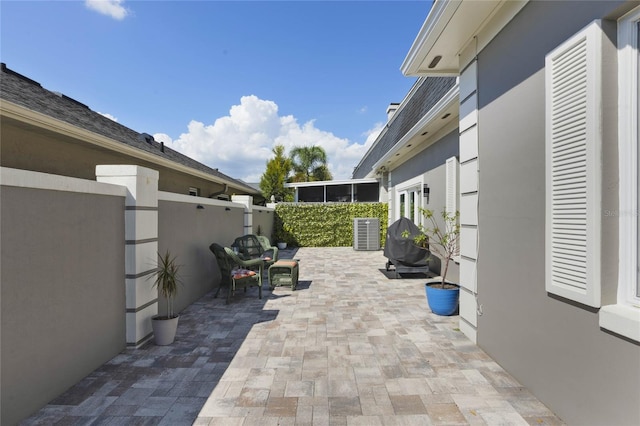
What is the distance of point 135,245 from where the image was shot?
153 inches

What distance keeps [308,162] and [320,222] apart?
14.4m

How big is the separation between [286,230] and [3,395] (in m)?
13.4

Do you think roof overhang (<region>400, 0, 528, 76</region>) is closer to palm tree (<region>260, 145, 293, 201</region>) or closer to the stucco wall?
the stucco wall

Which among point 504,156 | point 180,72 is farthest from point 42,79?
point 504,156

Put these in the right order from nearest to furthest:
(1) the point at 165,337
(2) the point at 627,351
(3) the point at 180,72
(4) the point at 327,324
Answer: (2) the point at 627,351 < (1) the point at 165,337 < (4) the point at 327,324 < (3) the point at 180,72

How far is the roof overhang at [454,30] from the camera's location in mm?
3379

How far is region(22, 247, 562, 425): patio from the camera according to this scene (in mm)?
2578

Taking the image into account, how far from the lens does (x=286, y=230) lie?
51.4ft

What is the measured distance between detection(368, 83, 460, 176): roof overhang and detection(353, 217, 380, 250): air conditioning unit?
3311mm

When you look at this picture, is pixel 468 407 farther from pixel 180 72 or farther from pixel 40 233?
pixel 180 72

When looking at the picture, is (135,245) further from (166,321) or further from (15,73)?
(15,73)

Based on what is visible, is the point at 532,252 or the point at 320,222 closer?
the point at 532,252

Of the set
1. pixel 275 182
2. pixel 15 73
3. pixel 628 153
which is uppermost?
pixel 15 73

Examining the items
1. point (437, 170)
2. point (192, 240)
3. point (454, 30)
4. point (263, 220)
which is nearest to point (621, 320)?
point (454, 30)
